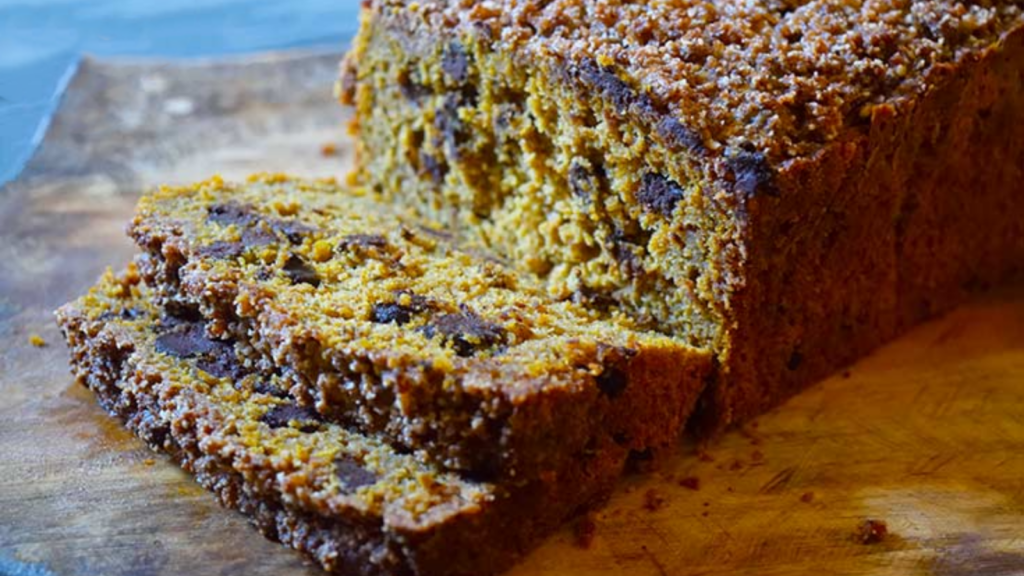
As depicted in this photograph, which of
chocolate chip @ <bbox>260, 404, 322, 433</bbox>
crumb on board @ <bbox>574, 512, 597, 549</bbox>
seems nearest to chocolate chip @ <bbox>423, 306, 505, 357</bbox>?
chocolate chip @ <bbox>260, 404, 322, 433</bbox>

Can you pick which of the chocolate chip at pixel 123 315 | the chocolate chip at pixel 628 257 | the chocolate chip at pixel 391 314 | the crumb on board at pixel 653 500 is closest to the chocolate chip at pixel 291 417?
the chocolate chip at pixel 391 314

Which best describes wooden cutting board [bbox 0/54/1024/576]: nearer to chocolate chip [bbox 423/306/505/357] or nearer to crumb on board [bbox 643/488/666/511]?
crumb on board [bbox 643/488/666/511]

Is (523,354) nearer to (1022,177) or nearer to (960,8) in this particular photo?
(960,8)

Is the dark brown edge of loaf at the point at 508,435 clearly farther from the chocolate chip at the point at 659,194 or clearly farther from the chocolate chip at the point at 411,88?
the chocolate chip at the point at 411,88

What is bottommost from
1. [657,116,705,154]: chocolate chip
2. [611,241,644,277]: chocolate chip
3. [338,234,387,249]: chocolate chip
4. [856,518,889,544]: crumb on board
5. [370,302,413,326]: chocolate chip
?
[856,518,889,544]: crumb on board

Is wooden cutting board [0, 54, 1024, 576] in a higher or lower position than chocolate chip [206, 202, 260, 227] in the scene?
lower

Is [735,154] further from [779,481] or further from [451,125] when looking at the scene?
[451,125]
